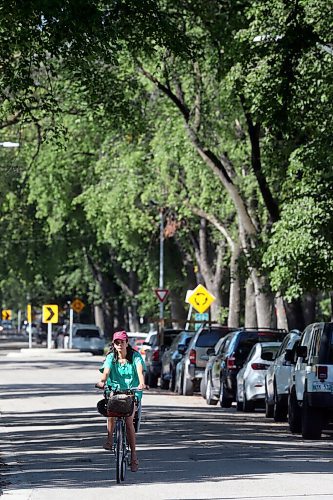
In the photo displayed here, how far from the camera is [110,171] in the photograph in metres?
52.3

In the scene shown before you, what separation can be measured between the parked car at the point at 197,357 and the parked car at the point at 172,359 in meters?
2.12

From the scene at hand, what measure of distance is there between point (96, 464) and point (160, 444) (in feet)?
10.5

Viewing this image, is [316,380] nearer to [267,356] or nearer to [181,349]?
[267,356]

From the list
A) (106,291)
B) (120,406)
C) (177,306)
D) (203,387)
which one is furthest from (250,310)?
(106,291)

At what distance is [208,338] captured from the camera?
37.9 metres

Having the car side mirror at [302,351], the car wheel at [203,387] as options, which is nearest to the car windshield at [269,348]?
the car wheel at [203,387]

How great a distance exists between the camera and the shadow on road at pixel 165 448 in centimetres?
1636

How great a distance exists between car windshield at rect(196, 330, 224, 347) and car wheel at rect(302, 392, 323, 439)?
14.5 meters

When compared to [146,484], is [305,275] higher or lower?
higher

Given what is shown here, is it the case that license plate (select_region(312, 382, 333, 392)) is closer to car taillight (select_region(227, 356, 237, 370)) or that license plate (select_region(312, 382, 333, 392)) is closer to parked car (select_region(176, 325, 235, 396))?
car taillight (select_region(227, 356, 237, 370))

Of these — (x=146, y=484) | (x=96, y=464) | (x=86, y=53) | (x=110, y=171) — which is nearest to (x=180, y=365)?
(x=110, y=171)

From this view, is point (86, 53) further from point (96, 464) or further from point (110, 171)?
point (110, 171)

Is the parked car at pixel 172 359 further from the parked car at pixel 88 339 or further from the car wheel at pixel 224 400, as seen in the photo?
the parked car at pixel 88 339

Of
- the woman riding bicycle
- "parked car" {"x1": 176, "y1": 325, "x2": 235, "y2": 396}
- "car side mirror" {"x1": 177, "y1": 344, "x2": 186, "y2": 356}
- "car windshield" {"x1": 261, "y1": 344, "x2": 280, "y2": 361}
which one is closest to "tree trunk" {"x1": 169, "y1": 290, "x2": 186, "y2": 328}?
"car side mirror" {"x1": 177, "y1": 344, "x2": 186, "y2": 356}
